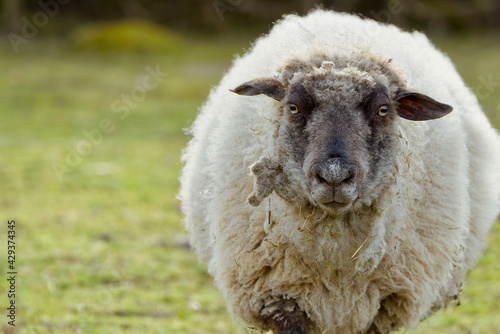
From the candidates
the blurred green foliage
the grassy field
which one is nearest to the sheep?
the grassy field

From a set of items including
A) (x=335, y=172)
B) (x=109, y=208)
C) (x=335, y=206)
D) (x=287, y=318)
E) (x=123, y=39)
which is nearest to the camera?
(x=335, y=172)

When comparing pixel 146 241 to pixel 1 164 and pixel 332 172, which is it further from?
pixel 332 172

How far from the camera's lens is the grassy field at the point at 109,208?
595 centimetres

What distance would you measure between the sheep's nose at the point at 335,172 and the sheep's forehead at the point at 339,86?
0.34 m

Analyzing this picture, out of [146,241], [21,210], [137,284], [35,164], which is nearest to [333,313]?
[137,284]

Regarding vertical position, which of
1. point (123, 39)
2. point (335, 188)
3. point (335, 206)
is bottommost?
point (123, 39)

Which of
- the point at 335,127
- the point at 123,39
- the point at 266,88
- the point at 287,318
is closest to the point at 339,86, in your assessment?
the point at 335,127

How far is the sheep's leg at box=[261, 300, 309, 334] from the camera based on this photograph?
3.86 meters

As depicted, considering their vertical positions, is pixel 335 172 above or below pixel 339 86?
below

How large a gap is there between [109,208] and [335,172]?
6092 millimetres

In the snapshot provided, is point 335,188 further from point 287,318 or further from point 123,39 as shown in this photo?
point 123,39

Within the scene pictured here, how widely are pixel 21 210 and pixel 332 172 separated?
6.26 meters

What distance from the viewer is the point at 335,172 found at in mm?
3340

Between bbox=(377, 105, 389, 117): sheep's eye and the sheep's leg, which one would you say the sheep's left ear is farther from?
the sheep's leg
